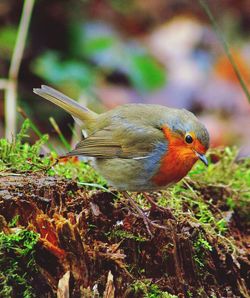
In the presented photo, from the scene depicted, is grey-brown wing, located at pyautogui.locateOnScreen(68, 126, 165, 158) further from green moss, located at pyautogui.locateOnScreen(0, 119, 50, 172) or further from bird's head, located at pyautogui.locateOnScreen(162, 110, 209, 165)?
green moss, located at pyautogui.locateOnScreen(0, 119, 50, 172)

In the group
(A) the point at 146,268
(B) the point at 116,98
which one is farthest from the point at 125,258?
(B) the point at 116,98

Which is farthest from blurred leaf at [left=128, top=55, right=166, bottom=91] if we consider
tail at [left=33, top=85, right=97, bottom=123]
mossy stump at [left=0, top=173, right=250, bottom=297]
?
mossy stump at [left=0, top=173, right=250, bottom=297]

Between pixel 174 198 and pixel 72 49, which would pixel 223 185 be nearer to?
pixel 174 198

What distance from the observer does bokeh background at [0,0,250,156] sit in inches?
291

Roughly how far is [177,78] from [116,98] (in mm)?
935

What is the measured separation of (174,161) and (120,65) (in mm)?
4349

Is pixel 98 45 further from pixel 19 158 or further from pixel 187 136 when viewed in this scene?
pixel 19 158

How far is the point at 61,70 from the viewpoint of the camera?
7.26 metres

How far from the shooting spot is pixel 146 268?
2.94 meters

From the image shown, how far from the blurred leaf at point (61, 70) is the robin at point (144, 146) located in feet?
10.2

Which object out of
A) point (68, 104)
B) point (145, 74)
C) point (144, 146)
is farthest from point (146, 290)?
point (145, 74)

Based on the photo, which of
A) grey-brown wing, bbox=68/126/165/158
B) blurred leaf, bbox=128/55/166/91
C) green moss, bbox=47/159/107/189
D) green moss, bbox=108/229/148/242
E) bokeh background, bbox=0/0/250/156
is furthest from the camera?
blurred leaf, bbox=128/55/166/91

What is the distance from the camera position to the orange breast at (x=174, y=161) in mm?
3570

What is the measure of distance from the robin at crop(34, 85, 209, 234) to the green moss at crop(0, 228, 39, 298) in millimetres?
973
